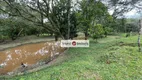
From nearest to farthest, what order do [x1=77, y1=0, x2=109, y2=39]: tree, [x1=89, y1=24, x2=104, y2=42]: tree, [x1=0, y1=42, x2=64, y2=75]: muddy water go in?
[x1=0, y1=42, x2=64, y2=75]: muddy water
[x1=77, y1=0, x2=109, y2=39]: tree
[x1=89, y1=24, x2=104, y2=42]: tree

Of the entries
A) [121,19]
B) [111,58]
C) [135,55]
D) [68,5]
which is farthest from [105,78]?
[121,19]

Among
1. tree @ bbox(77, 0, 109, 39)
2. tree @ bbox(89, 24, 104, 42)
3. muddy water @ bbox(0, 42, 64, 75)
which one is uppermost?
tree @ bbox(77, 0, 109, 39)

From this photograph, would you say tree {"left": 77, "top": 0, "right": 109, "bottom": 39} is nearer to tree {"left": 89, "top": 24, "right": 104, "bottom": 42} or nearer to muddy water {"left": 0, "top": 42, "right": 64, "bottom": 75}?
tree {"left": 89, "top": 24, "right": 104, "bottom": 42}

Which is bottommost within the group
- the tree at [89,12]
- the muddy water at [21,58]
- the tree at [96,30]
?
the muddy water at [21,58]

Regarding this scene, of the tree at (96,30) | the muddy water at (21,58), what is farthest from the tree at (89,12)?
the muddy water at (21,58)

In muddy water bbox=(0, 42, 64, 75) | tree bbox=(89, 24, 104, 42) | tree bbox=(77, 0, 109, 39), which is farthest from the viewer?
tree bbox=(89, 24, 104, 42)

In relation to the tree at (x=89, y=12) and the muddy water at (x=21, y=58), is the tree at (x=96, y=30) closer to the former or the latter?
the tree at (x=89, y=12)

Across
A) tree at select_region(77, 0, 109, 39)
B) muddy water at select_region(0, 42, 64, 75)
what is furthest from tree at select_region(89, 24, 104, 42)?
muddy water at select_region(0, 42, 64, 75)

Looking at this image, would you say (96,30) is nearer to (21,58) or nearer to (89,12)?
(89,12)

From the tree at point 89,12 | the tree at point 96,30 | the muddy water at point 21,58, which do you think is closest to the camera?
the muddy water at point 21,58

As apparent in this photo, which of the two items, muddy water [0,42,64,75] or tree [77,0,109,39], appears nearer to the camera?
muddy water [0,42,64,75]

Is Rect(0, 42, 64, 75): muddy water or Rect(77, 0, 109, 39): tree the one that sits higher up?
Rect(77, 0, 109, 39): tree

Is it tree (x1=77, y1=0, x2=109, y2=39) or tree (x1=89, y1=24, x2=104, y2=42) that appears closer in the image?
tree (x1=77, y1=0, x2=109, y2=39)

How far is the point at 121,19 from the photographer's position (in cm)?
2148
